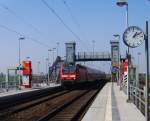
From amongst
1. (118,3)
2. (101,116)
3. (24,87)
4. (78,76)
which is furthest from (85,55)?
(101,116)

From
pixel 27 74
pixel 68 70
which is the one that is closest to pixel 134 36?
pixel 27 74

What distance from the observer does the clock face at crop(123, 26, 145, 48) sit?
16.0 metres

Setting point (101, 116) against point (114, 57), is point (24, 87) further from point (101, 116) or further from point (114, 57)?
point (114, 57)

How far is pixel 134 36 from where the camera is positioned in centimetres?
1648

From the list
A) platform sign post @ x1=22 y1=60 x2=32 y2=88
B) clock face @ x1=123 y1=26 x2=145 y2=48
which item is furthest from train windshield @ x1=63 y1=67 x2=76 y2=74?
clock face @ x1=123 y1=26 x2=145 y2=48

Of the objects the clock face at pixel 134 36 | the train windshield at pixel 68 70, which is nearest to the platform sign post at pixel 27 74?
the train windshield at pixel 68 70

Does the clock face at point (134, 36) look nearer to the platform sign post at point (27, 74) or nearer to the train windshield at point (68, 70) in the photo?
the platform sign post at point (27, 74)

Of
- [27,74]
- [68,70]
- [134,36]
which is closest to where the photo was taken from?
[134,36]

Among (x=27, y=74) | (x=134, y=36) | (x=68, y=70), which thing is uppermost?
(x=134, y=36)

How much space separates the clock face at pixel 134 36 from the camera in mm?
15956

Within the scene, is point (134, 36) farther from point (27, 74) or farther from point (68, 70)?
point (68, 70)

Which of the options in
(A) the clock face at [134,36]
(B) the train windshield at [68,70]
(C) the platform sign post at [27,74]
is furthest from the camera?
(B) the train windshield at [68,70]

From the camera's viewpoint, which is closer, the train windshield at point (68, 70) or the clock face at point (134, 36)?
the clock face at point (134, 36)

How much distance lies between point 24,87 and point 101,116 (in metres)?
34.9
